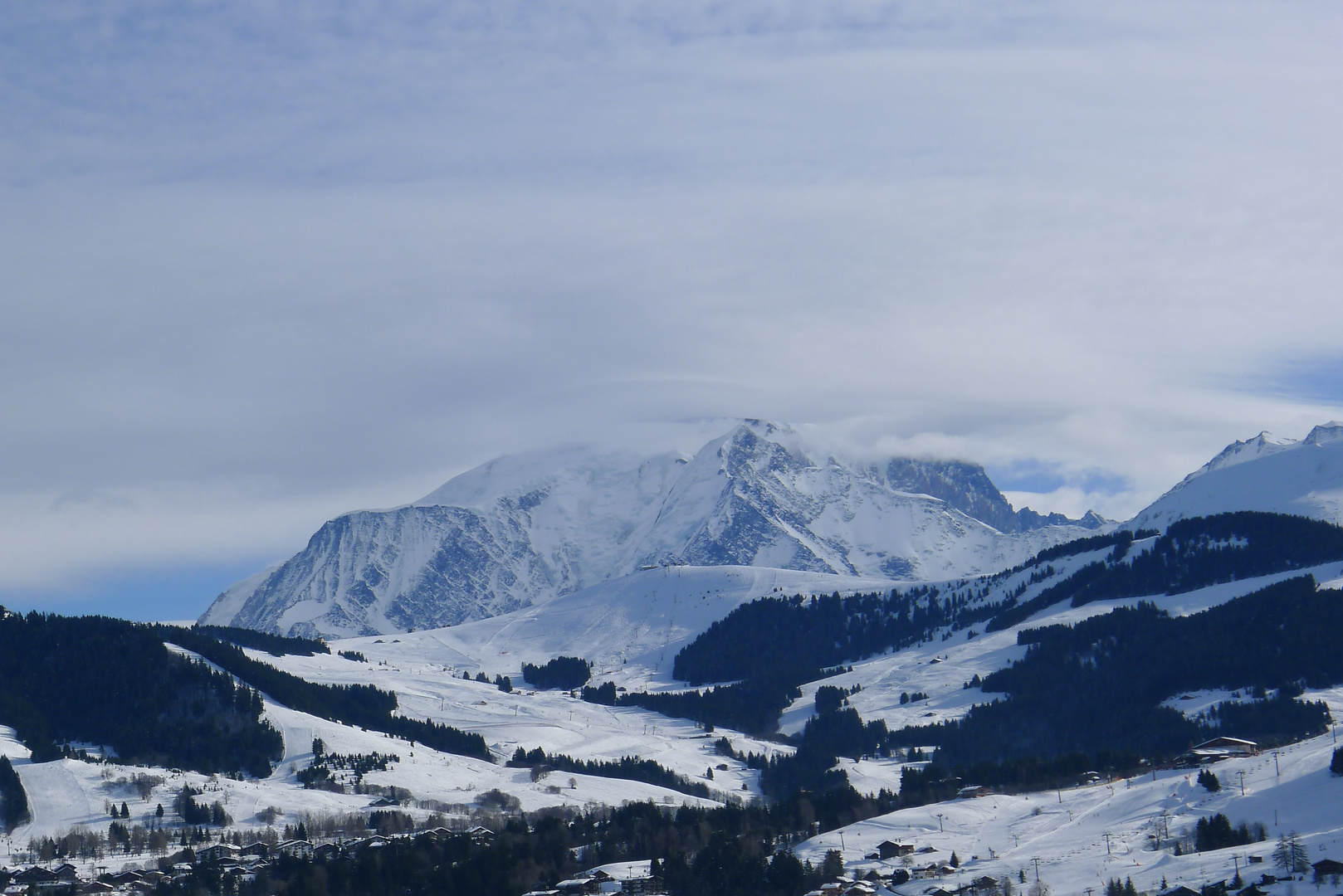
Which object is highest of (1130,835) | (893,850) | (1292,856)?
(893,850)

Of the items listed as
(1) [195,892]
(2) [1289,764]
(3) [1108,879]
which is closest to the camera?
(3) [1108,879]

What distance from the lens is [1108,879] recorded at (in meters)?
152

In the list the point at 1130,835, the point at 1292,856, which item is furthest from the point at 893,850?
the point at 1292,856

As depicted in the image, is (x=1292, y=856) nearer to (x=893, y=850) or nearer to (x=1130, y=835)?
(x=1130, y=835)

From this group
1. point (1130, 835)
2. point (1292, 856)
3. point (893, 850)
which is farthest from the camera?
point (893, 850)

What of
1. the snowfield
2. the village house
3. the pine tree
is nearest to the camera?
the pine tree

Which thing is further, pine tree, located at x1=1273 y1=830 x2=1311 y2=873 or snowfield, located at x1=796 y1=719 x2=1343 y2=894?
snowfield, located at x1=796 y1=719 x2=1343 y2=894

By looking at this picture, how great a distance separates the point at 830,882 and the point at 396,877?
5720cm

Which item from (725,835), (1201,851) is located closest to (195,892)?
(725,835)

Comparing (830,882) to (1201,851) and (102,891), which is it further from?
(102,891)

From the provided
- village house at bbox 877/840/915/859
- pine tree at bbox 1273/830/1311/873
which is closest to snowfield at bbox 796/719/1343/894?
pine tree at bbox 1273/830/1311/873

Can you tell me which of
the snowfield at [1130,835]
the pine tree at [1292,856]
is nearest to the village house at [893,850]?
the snowfield at [1130,835]

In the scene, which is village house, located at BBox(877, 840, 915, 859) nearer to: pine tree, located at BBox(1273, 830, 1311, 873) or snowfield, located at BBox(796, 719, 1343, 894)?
snowfield, located at BBox(796, 719, 1343, 894)

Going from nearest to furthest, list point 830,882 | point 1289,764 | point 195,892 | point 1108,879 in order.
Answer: point 1108,879 < point 830,882 < point 195,892 < point 1289,764
